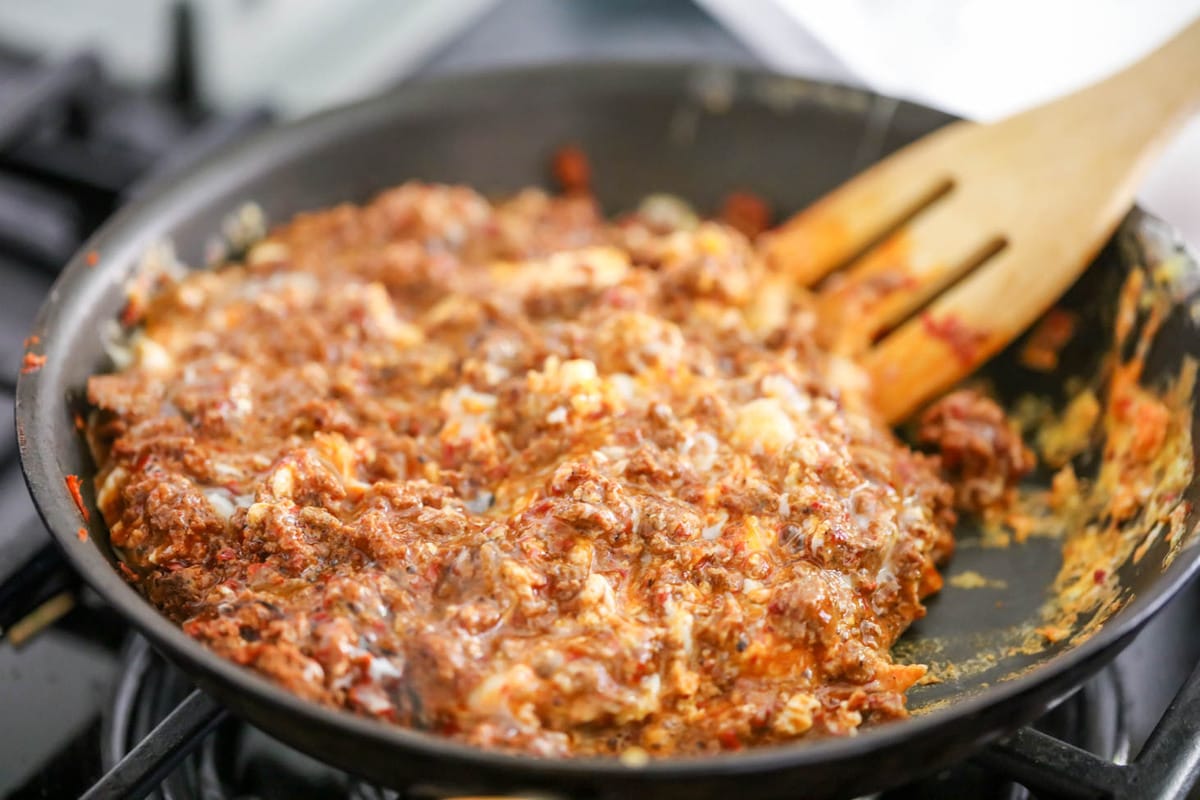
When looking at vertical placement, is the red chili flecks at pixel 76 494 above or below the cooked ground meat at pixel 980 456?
below

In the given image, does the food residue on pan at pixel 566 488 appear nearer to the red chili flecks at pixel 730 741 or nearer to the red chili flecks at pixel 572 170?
the red chili flecks at pixel 730 741

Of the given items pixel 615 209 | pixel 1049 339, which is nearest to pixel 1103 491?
pixel 1049 339

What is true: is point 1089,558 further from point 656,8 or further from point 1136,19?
point 656,8

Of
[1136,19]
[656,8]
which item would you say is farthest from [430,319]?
[1136,19]

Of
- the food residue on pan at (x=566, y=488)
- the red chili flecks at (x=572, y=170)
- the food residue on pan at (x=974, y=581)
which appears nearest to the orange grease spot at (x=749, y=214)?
the food residue on pan at (x=566, y=488)

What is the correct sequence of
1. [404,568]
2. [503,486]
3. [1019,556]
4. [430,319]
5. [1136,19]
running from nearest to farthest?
[404,568] < [503,486] < [1019,556] < [430,319] < [1136,19]

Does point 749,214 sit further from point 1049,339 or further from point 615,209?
point 1049,339
